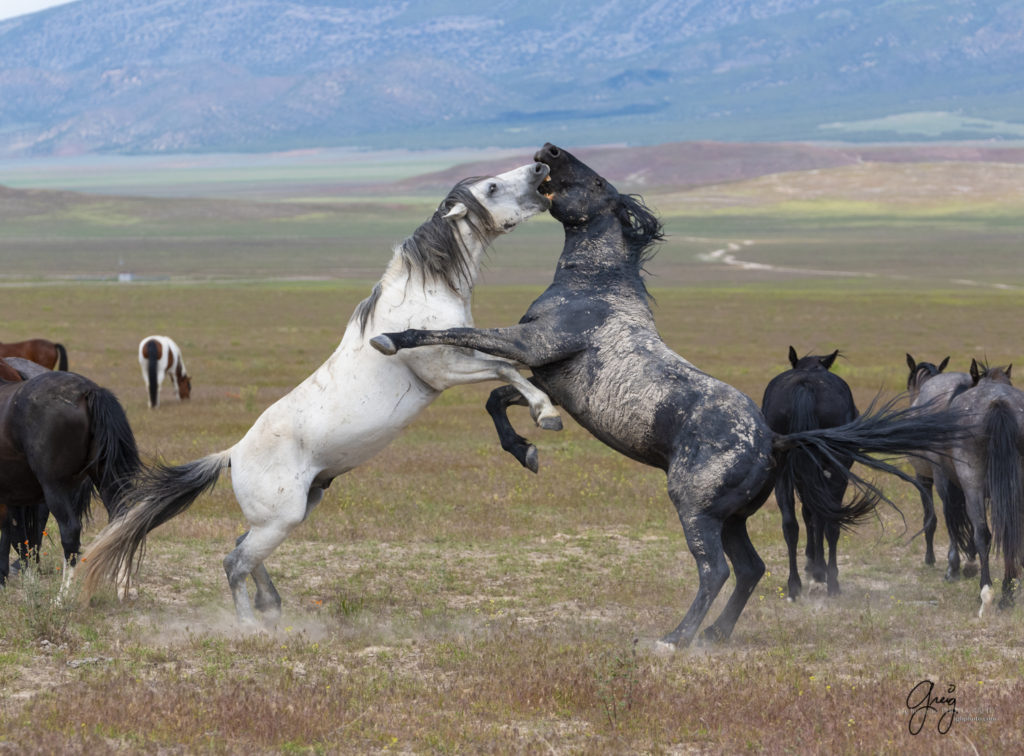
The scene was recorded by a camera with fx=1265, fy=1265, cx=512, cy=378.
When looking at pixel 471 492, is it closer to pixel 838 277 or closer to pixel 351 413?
pixel 351 413

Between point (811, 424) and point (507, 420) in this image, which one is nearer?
point (507, 420)

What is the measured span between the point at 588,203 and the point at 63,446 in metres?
3.95

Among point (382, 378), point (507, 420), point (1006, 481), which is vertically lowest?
point (1006, 481)

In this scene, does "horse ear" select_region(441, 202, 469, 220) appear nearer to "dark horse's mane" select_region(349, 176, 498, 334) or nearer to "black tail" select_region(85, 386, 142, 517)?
"dark horse's mane" select_region(349, 176, 498, 334)

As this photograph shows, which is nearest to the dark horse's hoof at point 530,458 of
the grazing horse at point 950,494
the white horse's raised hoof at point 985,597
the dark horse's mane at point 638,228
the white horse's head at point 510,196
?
the dark horse's mane at point 638,228

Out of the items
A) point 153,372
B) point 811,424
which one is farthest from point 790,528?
point 153,372

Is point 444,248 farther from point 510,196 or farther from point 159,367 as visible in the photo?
point 159,367

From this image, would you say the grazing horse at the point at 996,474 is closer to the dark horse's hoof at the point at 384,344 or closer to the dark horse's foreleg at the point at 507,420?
the dark horse's foreleg at the point at 507,420

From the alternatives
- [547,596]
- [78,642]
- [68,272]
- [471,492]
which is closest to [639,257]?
[547,596]

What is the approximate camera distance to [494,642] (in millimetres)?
7766

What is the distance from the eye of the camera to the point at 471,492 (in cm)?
1430

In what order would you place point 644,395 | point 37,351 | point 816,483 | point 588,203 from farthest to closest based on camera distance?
point 37,351
point 816,483
point 588,203
point 644,395

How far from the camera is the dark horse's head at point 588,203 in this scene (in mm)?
8102

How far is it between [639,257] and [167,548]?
5.16 meters
